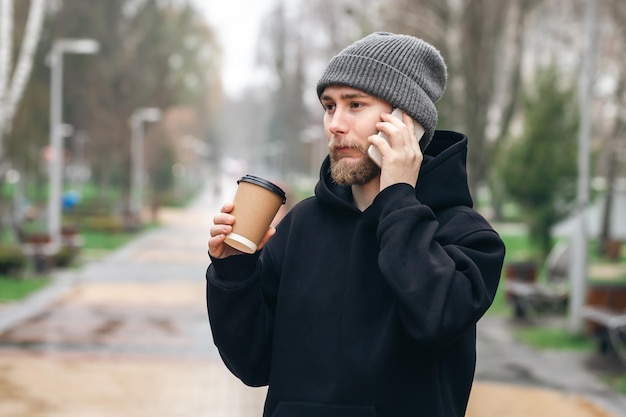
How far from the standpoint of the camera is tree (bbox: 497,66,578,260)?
66.2 ft

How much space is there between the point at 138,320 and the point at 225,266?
13400 mm

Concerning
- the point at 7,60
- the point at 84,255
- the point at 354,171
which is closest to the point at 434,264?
the point at 354,171

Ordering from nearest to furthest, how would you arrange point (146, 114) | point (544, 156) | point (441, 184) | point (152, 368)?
point (441, 184)
point (152, 368)
point (544, 156)
point (146, 114)

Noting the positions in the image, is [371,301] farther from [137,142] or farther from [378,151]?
[137,142]

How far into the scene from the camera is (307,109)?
79.8 m

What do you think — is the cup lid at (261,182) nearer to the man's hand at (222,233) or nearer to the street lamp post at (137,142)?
the man's hand at (222,233)

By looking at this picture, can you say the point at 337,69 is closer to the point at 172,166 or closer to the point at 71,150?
the point at 71,150

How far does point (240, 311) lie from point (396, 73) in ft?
2.20

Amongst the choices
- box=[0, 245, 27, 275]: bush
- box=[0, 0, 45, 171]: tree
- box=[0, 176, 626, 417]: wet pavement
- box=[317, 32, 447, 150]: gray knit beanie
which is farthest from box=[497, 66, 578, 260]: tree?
box=[317, 32, 447, 150]: gray knit beanie

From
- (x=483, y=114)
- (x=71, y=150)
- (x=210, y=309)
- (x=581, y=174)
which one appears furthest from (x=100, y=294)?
(x=71, y=150)

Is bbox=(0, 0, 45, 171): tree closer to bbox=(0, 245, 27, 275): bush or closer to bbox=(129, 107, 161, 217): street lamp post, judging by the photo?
bbox=(0, 245, 27, 275): bush

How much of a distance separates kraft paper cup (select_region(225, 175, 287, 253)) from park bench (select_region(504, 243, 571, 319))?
1400 cm

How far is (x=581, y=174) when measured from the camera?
48.4 feet

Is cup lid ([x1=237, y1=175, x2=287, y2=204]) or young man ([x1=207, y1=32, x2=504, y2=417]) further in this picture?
cup lid ([x1=237, y1=175, x2=287, y2=204])
